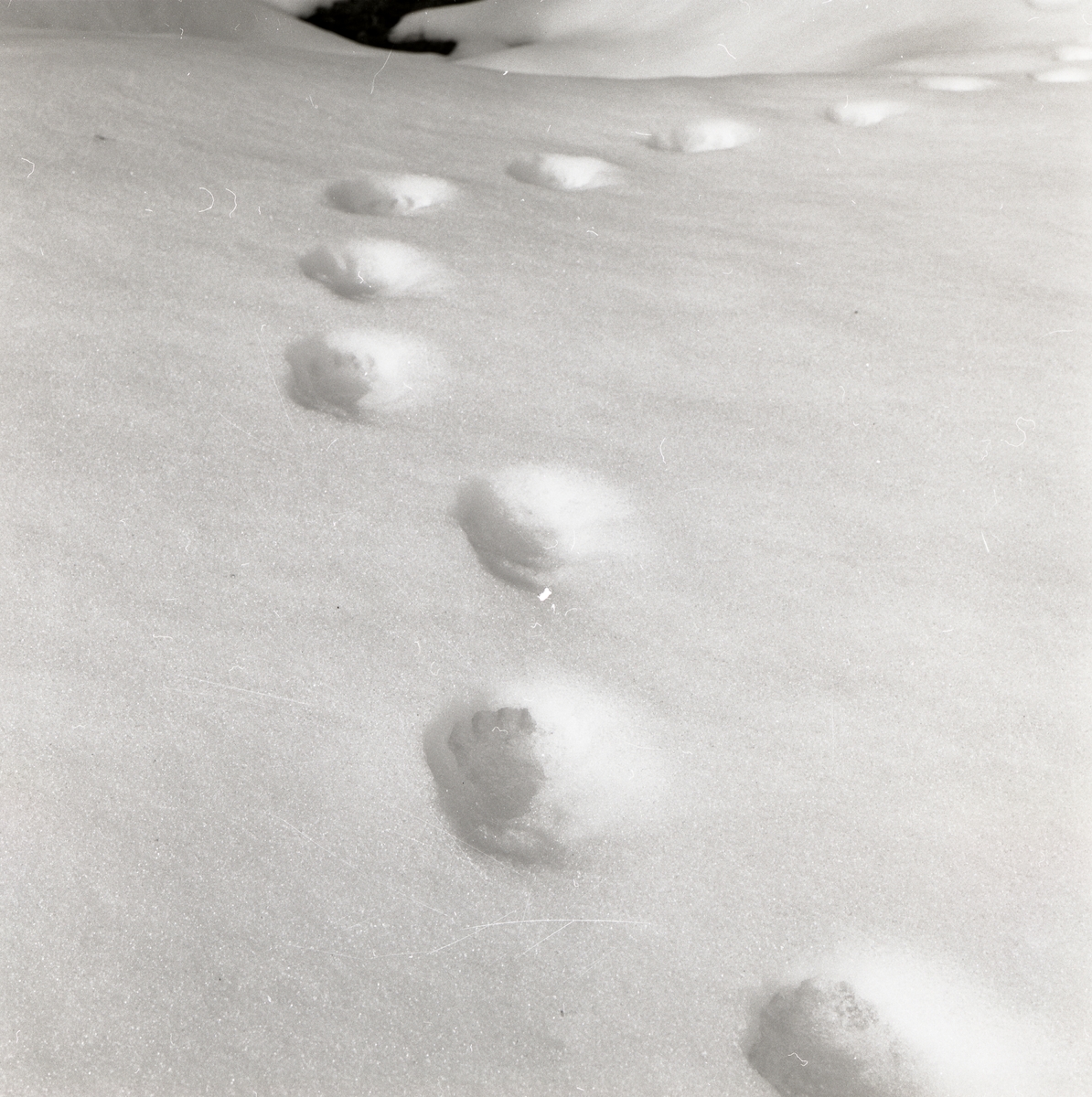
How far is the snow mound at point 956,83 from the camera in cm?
107

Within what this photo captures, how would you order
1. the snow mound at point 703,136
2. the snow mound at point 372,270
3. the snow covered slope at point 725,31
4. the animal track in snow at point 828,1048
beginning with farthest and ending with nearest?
the snow covered slope at point 725,31 → the snow mound at point 703,136 → the snow mound at point 372,270 → the animal track in snow at point 828,1048

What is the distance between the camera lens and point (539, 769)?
18.2 inches

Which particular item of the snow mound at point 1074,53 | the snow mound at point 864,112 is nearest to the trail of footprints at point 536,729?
the snow mound at point 864,112

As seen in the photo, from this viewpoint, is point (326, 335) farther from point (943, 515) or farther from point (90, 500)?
point (943, 515)

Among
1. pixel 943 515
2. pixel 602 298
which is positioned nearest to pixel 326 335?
pixel 602 298

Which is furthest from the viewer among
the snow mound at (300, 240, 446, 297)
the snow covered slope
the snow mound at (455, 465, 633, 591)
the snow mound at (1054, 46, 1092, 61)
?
the snow covered slope

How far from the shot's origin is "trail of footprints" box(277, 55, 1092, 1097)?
1.28 ft

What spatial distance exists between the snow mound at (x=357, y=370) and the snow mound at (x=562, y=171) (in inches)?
12.1

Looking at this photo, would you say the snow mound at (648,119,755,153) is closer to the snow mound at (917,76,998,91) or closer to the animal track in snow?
the snow mound at (917,76,998,91)

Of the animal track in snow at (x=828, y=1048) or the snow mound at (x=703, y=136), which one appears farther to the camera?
the snow mound at (x=703, y=136)

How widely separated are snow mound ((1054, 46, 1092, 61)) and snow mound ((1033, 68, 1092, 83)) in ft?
0.14

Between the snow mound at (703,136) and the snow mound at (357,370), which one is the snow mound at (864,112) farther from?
the snow mound at (357,370)

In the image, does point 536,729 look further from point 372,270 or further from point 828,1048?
point 372,270

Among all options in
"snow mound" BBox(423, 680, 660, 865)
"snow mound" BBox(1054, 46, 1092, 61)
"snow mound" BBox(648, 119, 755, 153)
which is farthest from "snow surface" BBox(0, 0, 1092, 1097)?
"snow mound" BBox(1054, 46, 1092, 61)
